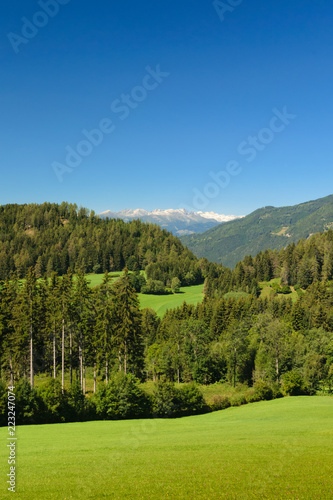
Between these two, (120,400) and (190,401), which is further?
(190,401)

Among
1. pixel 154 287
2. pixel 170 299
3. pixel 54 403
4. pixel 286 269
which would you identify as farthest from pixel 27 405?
pixel 286 269

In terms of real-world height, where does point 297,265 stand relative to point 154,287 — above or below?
above

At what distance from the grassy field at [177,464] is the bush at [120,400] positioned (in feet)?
37.0

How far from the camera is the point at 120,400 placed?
45.6 m

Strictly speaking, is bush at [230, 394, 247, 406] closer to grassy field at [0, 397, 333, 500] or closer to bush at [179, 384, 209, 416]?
bush at [179, 384, 209, 416]

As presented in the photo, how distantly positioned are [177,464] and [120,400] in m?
28.0

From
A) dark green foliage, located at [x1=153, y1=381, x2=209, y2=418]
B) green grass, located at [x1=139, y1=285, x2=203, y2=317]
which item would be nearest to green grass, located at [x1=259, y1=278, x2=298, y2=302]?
green grass, located at [x1=139, y1=285, x2=203, y2=317]

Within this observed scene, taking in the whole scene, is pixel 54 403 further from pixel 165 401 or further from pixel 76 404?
pixel 165 401

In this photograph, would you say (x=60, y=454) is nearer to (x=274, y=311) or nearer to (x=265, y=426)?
(x=265, y=426)

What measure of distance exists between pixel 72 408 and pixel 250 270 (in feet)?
430

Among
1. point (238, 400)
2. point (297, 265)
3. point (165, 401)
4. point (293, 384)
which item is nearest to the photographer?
point (165, 401)

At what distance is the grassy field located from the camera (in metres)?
15.6

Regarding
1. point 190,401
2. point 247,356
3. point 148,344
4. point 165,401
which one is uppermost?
point 165,401

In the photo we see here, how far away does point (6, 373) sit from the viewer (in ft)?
176
